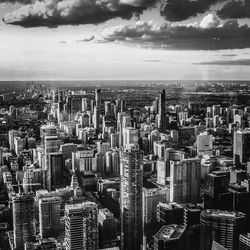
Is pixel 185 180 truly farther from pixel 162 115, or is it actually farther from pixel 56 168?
pixel 56 168

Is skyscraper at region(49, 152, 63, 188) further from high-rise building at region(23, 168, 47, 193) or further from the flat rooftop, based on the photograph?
the flat rooftop

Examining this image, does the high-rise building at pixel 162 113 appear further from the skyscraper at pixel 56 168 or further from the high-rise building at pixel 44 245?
the high-rise building at pixel 44 245

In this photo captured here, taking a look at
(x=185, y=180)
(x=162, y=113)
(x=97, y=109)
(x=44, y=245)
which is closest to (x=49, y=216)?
(x=44, y=245)

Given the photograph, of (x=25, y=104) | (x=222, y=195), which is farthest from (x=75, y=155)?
(x=222, y=195)

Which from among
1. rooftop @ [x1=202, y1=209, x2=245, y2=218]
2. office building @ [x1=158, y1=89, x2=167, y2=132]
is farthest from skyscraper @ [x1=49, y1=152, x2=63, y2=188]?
rooftop @ [x1=202, y1=209, x2=245, y2=218]

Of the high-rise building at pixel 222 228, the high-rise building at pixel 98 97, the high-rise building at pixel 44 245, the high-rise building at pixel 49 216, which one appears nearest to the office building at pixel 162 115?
the high-rise building at pixel 98 97

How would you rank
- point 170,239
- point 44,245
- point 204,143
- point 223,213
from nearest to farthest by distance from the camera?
point 170,239 → point 44,245 → point 223,213 → point 204,143
